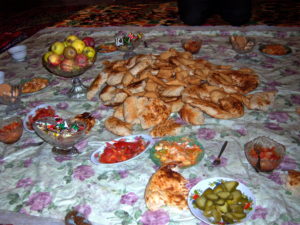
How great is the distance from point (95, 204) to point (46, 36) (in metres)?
3.81

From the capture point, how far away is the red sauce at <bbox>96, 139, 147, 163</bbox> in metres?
1.75

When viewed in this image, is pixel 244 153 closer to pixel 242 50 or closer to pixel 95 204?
pixel 95 204

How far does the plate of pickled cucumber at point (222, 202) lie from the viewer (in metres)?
1.24

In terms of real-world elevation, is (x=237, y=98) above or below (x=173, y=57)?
below

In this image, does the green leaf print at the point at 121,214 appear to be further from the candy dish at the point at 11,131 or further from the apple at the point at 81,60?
the apple at the point at 81,60

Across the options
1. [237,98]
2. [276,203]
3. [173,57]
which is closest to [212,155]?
[276,203]

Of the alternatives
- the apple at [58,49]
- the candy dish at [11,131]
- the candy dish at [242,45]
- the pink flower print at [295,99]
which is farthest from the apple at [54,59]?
the pink flower print at [295,99]

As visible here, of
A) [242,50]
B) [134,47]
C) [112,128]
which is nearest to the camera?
[112,128]

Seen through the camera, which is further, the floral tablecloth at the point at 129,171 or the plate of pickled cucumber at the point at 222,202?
the floral tablecloth at the point at 129,171

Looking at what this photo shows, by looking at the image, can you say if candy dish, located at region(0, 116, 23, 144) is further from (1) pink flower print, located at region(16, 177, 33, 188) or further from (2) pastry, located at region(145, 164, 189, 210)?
(2) pastry, located at region(145, 164, 189, 210)

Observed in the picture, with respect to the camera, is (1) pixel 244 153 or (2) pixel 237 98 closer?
(1) pixel 244 153

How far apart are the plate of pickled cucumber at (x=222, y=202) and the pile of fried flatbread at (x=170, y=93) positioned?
2.29 feet

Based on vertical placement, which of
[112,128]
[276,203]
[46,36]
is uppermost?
[46,36]

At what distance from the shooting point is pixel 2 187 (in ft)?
5.61
